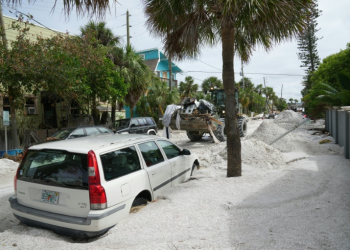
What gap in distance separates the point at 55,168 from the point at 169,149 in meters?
2.40

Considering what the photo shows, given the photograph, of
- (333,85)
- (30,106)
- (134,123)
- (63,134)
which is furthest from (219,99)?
(30,106)

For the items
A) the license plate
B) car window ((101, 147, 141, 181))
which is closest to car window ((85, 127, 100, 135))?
car window ((101, 147, 141, 181))

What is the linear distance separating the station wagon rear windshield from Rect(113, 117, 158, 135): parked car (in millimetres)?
10758

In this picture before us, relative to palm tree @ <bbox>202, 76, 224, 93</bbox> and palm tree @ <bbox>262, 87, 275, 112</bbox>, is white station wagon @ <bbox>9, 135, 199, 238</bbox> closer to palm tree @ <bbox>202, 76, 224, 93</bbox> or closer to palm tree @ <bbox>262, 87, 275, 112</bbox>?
palm tree @ <bbox>202, 76, 224, 93</bbox>

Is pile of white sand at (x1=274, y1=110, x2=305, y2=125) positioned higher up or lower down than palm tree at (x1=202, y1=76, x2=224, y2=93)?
lower down

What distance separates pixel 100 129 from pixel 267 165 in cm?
801

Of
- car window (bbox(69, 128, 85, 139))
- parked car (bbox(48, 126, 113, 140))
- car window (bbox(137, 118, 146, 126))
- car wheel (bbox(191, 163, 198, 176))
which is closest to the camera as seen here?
car wheel (bbox(191, 163, 198, 176))

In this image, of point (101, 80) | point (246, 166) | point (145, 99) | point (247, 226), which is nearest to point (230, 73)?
point (246, 166)

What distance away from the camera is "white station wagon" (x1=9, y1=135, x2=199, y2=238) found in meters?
3.63

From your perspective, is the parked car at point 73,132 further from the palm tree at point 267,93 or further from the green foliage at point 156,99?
the palm tree at point 267,93

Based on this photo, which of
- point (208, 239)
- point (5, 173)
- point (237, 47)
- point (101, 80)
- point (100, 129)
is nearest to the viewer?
point (208, 239)

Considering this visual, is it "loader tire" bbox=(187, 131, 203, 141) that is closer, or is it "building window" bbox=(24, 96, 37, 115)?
"loader tire" bbox=(187, 131, 203, 141)

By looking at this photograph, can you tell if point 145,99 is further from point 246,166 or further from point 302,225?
point 302,225

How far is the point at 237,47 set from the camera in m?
7.97
